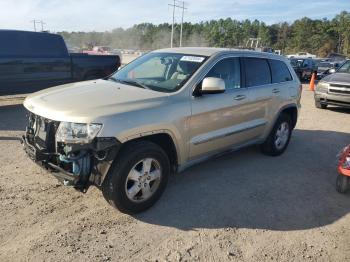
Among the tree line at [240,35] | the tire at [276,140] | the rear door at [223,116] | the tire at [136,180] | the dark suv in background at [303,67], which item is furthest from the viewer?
the tree line at [240,35]

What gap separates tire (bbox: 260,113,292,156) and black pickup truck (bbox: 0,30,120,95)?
245 inches

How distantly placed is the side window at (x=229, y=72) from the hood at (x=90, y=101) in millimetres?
986

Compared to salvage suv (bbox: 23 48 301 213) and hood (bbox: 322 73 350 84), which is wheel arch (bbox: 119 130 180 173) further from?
hood (bbox: 322 73 350 84)

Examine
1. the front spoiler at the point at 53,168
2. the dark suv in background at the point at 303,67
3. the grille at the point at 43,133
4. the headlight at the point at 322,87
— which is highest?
the grille at the point at 43,133

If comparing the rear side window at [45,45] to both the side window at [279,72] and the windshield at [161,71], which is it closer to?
Answer: the windshield at [161,71]

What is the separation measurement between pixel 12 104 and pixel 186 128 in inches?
301

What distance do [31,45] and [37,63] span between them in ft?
1.70

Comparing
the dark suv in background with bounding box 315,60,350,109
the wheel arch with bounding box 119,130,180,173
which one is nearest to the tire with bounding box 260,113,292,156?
the wheel arch with bounding box 119,130,180,173

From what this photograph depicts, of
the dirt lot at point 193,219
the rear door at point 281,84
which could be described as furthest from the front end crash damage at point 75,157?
the rear door at point 281,84

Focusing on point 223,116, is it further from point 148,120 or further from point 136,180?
point 136,180

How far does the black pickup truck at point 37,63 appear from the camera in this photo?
29.8 feet

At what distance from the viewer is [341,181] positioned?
195 inches

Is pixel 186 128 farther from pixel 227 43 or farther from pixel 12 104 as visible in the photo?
pixel 227 43

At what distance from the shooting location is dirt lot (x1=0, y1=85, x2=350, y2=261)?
3.43m
